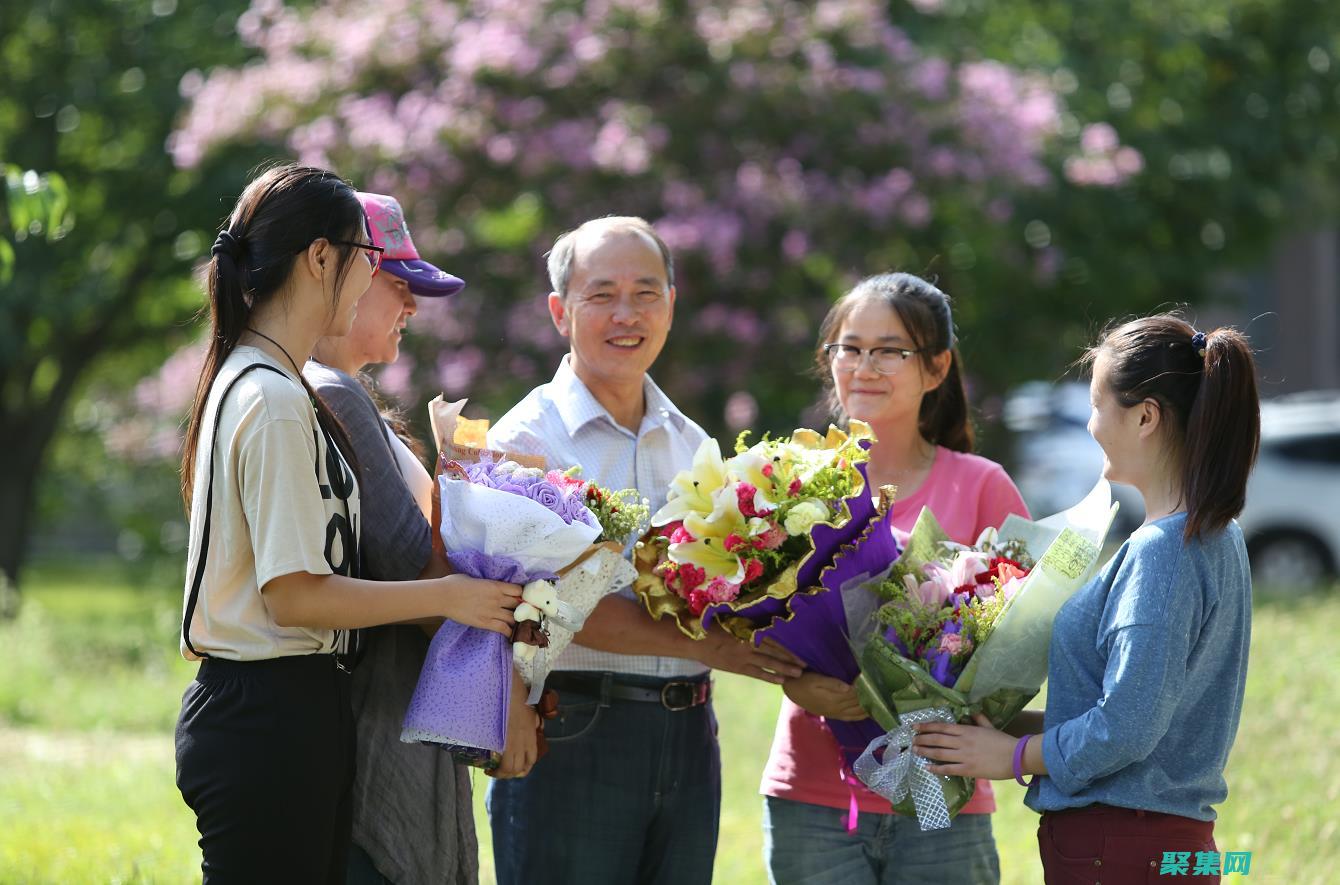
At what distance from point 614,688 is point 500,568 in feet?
2.06

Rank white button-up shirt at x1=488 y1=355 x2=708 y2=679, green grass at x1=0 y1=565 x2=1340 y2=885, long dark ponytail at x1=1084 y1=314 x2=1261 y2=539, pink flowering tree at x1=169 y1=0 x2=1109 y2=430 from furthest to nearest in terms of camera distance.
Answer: pink flowering tree at x1=169 y1=0 x2=1109 y2=430 → green grass at x1=0 y1=565 x2=1340 y2=885 → white button-up shirt at x1=488 y1=355 x2=708 y2=679 → long dark ponytail at x1=1084 y1=314 x2=1261 y2=539

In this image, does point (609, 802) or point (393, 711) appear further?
point (609, 802)

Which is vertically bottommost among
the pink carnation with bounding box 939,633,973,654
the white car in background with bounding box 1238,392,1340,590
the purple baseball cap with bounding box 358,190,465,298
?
the pink carnation with bounding box 939,633,973,654

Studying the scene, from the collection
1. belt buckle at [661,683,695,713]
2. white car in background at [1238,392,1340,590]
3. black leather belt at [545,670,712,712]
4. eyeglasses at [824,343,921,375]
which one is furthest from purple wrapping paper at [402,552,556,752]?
white car in background at [1238,392,1340,590]

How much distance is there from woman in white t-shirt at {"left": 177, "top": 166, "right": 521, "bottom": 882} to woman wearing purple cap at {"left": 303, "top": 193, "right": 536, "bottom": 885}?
134mm

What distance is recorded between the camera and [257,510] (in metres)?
2.70

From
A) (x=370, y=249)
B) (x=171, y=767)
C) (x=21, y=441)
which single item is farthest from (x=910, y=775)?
(x=21, y=441)

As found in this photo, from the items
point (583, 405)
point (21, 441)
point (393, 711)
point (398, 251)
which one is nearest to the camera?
point (393, 711)

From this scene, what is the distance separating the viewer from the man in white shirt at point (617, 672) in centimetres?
335

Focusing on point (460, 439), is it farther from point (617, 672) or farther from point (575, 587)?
point (617, 672)

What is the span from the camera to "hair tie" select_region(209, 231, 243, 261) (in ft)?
9.41

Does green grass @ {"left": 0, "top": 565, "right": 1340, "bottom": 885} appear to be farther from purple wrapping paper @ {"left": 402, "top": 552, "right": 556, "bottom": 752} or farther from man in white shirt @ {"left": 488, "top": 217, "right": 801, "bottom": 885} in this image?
purple wrapping paper @ {"left": 402, "top": 552, "right": 556, "bottom": 752}

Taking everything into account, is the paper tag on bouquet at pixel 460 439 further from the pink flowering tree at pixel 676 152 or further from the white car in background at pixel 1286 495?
→ the white car in background at pixel 1286 495

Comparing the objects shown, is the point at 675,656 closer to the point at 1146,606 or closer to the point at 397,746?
the point at 397,746
